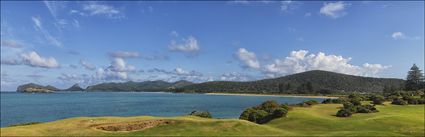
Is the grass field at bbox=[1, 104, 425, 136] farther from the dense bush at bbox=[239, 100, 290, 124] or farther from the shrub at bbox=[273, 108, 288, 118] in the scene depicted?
the dense bush at bbox=[239, 100, 290, 124]

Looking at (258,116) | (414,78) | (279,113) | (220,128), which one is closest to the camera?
(220,128)

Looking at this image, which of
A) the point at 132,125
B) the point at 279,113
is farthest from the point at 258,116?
the point at 132,125

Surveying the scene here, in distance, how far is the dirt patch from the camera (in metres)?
36.3

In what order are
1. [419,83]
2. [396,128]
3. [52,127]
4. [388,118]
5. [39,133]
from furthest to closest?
[419,83]
[388,118]
[396,128]
[52,127]
[39,133]

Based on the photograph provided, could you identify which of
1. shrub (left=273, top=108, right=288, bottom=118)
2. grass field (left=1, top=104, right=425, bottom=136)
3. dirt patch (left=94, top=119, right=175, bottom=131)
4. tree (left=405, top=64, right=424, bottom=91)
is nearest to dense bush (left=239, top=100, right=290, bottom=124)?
shrub (left=273, top=108, right=288, bottom=118)

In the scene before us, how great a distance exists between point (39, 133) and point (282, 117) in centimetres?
2778

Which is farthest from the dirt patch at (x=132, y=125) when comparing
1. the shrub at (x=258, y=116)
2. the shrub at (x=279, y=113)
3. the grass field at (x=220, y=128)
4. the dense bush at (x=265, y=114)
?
the shrub at (x=258, y=116)

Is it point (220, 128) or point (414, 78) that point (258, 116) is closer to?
point (220, 128)

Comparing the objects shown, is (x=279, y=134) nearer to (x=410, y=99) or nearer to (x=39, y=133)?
(x=39, y=133)

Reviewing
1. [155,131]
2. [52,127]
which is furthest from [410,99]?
[52,127]

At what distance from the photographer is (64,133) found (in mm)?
32219

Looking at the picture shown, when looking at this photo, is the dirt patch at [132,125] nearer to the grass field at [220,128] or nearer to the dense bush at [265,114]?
the grass field at [220,128]

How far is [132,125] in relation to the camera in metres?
37.2

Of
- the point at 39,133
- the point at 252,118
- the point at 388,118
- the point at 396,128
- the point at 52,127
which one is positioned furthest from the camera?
the point at 252,118
